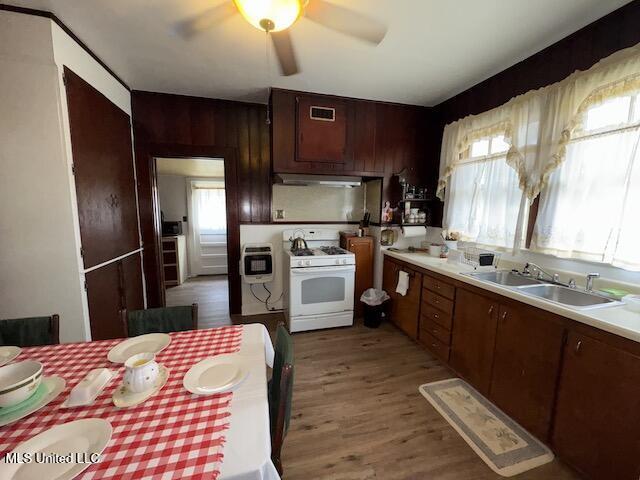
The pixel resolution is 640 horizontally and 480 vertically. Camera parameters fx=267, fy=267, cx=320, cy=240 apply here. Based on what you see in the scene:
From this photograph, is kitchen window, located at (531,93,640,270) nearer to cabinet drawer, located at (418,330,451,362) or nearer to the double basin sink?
the double basin sink

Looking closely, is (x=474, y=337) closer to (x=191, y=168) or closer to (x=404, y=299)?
(x=404, y=299)

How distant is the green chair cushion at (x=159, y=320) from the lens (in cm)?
146

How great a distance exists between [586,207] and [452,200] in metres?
1.21

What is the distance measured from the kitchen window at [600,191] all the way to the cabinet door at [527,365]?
618 mm

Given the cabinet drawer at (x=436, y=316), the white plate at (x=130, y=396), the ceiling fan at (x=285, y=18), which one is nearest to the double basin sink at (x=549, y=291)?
the cabinet drawer at (x=436, y=316)

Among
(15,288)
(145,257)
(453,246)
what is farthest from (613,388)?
(145,257)

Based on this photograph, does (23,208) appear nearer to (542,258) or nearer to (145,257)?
(145,257)

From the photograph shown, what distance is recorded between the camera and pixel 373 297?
10.0 ft

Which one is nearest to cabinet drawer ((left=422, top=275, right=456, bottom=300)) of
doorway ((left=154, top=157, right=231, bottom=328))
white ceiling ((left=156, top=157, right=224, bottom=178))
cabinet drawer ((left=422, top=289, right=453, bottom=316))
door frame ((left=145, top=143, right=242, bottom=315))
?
cabinet drawer ((left=422, top=289, right=453, bottom=316))

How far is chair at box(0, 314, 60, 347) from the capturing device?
1336 mm

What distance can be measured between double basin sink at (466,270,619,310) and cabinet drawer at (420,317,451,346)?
546 mm

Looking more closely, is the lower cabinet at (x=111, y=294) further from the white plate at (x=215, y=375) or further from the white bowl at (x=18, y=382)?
the white plate at (x=215, y=375)

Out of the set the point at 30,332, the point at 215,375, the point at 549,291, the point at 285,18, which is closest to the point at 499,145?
the point at 549,291

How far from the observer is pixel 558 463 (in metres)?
1.47
